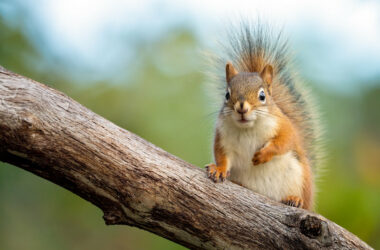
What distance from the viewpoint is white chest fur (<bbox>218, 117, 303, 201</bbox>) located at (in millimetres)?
2953

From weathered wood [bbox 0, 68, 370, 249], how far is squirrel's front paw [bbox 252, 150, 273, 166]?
0.32 metres

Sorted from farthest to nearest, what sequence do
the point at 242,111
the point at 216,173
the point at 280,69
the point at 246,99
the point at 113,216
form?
the point at 280,69, the point at 246,99, the point at 242,111, the point at 216,173, the point at 113,216

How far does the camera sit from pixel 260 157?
9.37 ft

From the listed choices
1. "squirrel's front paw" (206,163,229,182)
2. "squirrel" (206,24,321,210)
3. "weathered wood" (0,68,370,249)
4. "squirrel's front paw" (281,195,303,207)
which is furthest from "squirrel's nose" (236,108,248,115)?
"squirrel's front paw" (281,195,303,207)

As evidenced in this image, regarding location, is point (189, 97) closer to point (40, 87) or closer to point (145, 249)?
point (145, 249)

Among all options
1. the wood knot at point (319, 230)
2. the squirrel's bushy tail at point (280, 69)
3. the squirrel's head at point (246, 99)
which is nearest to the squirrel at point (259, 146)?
the squirrel's head at point (246, 99)

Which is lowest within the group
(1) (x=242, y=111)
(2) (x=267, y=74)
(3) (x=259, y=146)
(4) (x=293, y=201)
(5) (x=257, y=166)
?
(4) (x=293, y=201)

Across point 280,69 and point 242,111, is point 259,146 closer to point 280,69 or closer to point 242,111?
point 242,111

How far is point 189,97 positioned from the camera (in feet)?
20.8

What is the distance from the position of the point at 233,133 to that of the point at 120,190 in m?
0.95

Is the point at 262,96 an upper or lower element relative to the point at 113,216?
upper

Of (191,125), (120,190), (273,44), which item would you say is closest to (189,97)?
(191,125)

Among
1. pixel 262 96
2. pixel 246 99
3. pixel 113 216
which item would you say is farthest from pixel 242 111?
pixel 113 216

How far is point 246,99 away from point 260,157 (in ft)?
1.19
